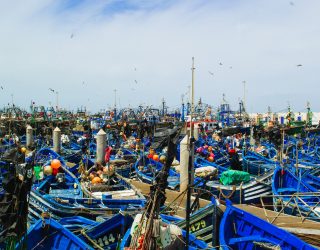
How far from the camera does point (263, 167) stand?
2508 centimetres

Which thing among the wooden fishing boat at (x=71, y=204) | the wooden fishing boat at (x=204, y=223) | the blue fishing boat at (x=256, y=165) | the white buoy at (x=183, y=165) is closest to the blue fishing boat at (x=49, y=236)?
the wooden fishing boat at (x=204, y=223)

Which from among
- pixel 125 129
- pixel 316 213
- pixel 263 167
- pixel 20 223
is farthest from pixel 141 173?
pixel 125 129

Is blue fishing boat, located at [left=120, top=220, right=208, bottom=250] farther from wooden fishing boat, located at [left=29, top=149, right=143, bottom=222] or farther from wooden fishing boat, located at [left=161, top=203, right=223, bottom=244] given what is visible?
wooden fishing boat, located at [left=29, top=149, right=143, bottom=222]

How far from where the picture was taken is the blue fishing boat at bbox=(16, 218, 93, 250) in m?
9.63

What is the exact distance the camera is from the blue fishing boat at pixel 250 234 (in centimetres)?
912

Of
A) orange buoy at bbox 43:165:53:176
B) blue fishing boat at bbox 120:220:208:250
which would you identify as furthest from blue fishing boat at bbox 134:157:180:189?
blue fishing boat at bbox 120:220:208:250

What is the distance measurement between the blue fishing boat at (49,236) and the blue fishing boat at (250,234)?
3.86 meters

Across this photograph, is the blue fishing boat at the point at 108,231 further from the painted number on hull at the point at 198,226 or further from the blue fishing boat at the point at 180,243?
the painted number on hull at the point at 198,226

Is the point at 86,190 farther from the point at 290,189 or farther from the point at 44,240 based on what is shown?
the point at 290,189

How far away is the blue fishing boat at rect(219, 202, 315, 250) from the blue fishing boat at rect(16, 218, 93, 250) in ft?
12.6

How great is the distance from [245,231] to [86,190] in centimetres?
778

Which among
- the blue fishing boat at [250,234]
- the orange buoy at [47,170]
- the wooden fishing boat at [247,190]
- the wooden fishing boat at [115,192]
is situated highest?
the orange buoy at [47,170]

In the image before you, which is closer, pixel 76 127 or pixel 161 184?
pixel 161 184

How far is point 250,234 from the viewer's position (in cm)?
998
